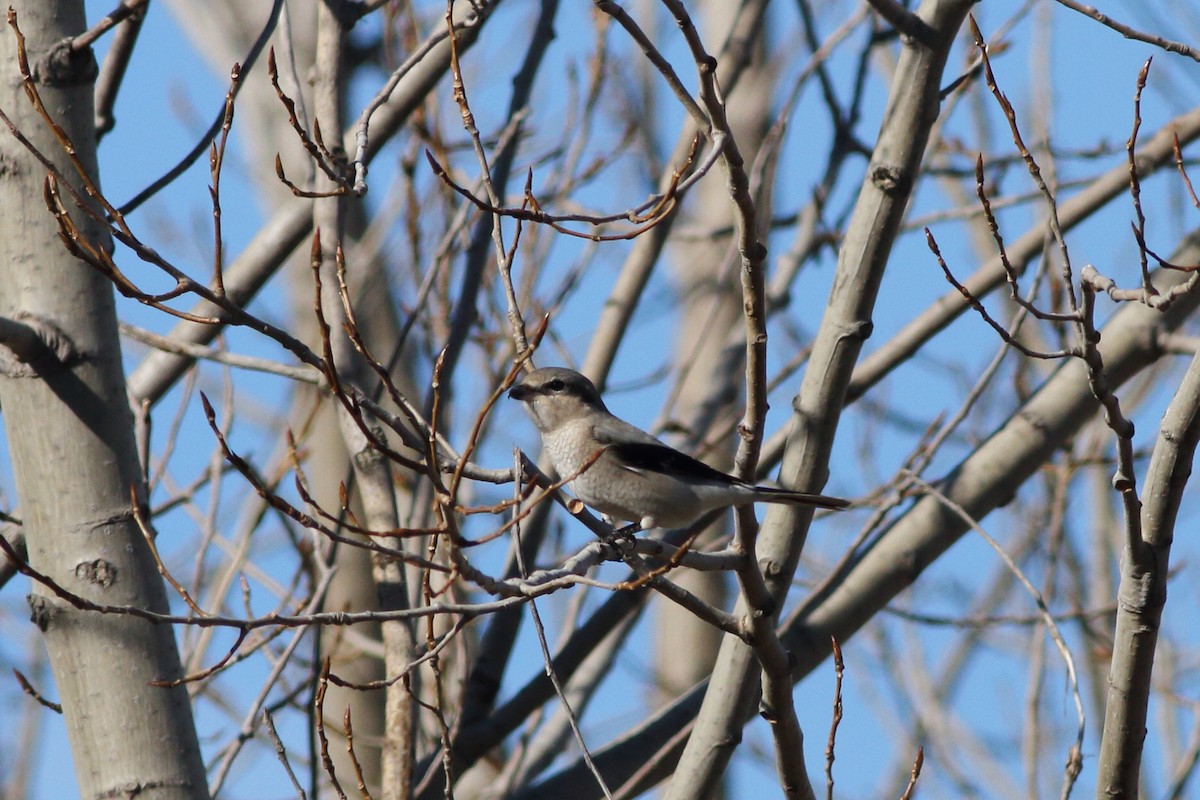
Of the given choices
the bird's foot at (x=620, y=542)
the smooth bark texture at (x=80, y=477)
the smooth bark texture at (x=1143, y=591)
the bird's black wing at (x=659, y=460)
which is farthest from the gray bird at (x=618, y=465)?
the smooth bark texture at (x=80, y=477)

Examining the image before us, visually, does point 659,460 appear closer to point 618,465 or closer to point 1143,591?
point 618,465

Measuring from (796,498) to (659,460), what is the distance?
0.61 m

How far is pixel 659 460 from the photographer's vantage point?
374 centimetres

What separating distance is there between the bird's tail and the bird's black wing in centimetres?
47

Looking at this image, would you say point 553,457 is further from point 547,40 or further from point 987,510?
point 547,40

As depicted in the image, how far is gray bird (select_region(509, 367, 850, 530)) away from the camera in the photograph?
3.62m

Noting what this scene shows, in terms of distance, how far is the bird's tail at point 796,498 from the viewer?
3.18 m

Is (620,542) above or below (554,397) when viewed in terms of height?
below

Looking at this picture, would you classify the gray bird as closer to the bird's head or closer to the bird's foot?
the bird's head

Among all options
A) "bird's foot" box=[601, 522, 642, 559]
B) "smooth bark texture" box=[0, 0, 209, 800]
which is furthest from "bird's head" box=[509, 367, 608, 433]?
"smooth bark texture" box=[0, 0, 209, 800]

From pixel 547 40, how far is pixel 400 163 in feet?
3.94

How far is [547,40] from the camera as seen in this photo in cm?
466

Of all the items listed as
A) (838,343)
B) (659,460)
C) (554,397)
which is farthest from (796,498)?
(554,397)

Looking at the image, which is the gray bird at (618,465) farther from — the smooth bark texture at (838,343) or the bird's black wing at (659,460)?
the smooth bark texture at (838,343)
